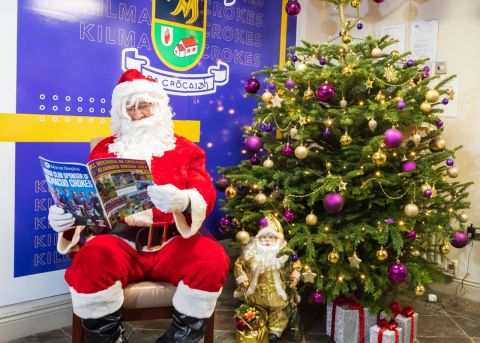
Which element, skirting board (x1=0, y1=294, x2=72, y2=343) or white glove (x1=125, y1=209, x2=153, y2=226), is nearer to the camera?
white glove (x1=125, y1=209, x2=153, y2=226)

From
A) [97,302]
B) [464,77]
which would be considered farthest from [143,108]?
[464,77]

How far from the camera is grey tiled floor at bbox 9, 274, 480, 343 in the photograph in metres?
2.38

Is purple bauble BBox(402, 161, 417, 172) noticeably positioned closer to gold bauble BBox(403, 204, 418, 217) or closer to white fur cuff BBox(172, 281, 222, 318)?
gold bauble BBox(403, 204, 418, 217)

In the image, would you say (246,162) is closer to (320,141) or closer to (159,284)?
(320,141)

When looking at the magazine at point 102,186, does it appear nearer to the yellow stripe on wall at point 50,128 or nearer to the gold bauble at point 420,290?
the yellow stripe on wall at point 50,128

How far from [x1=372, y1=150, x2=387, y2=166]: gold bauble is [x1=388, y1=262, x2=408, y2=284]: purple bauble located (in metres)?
0.46

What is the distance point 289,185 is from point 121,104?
0.93 meters

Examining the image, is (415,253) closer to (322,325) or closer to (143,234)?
(322,325)

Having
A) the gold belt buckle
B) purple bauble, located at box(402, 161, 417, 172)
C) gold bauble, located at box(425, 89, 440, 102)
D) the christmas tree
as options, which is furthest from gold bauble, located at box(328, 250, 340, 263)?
gold bauble, located at box(425, 89, 440, 102)

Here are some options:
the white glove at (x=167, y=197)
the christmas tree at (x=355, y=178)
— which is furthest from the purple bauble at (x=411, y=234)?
the white glove at (x=167, y=197)

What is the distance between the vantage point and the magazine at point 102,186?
1639 millimetres

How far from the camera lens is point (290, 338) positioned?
240 centimetres

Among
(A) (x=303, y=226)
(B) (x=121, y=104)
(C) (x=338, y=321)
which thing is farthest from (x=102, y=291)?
(C) (x=338, y=321)

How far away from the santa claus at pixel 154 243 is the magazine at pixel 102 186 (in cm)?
7
